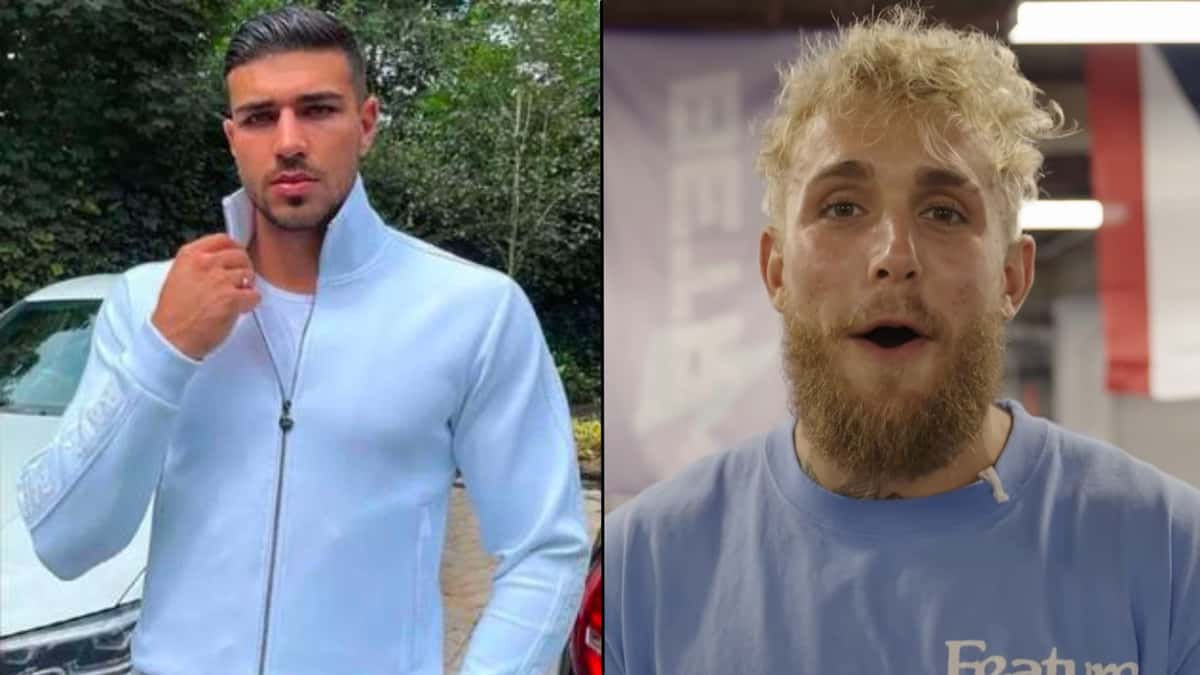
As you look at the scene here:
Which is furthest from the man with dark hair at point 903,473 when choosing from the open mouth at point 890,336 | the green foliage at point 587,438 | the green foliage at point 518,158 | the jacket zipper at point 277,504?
the jacket zipper at point 277,504

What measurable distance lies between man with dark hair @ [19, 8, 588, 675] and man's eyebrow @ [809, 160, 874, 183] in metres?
0.67

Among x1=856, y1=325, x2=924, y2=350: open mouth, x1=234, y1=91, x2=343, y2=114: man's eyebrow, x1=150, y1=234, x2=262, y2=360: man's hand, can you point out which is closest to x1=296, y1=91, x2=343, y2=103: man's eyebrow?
x1=234, y1=91, x2=343, y2=114: man's eyebrow

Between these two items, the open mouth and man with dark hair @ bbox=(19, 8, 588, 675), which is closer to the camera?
man with dark hair @ bbox=(19, 8, 588, 675)

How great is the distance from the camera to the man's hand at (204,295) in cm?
219

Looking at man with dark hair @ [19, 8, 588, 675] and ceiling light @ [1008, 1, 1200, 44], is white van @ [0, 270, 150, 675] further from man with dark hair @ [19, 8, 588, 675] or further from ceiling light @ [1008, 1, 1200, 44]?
ceiling light @ [1008, 1, 1200, 44]

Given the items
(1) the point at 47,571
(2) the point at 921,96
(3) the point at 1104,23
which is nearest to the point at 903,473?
(2) the point at 921,96

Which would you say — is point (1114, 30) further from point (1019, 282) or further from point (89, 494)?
point (89, 494)

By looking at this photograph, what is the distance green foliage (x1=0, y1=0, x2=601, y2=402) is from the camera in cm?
226

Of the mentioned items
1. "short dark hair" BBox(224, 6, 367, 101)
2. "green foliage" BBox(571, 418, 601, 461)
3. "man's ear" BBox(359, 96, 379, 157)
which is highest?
"short dark hair" BBox(224, 6, 367, 101)

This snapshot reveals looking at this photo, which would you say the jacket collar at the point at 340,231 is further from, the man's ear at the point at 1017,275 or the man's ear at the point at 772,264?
the man's ear at the point at 1017,275

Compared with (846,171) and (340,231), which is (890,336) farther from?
(340,231)

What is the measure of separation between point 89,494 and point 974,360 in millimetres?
1796

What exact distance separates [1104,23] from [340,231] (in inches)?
63.1

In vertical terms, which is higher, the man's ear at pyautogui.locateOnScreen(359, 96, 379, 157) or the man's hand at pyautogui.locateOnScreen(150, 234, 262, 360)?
the man's ear at pyautogui.locateOnScreen(359, 96, 379, 157)
